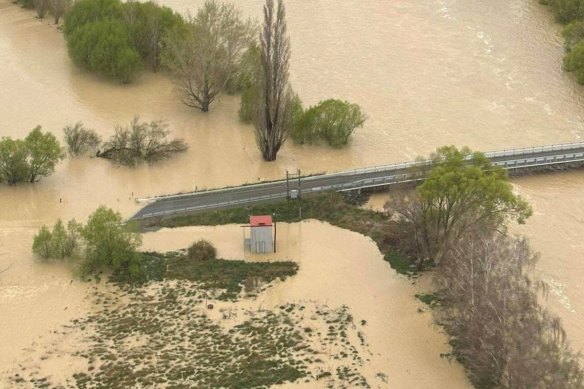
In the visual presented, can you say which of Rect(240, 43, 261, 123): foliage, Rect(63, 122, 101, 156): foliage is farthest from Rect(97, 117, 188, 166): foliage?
Rect(240, 43, 261, 123): foliage

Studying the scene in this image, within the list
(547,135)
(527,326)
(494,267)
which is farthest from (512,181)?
(527,326)

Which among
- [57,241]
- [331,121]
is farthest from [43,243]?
[331,121]

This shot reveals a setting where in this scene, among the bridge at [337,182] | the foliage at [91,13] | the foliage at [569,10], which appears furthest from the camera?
the foliage at [569,10]

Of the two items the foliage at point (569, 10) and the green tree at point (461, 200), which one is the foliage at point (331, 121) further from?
the foliage at point (569, 10)

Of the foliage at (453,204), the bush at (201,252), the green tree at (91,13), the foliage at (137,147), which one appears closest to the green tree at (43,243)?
the bush at (201,252)

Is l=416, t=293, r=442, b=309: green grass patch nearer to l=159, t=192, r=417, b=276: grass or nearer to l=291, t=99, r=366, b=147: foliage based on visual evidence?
l=159, t=192, r=417, b=276: grass
